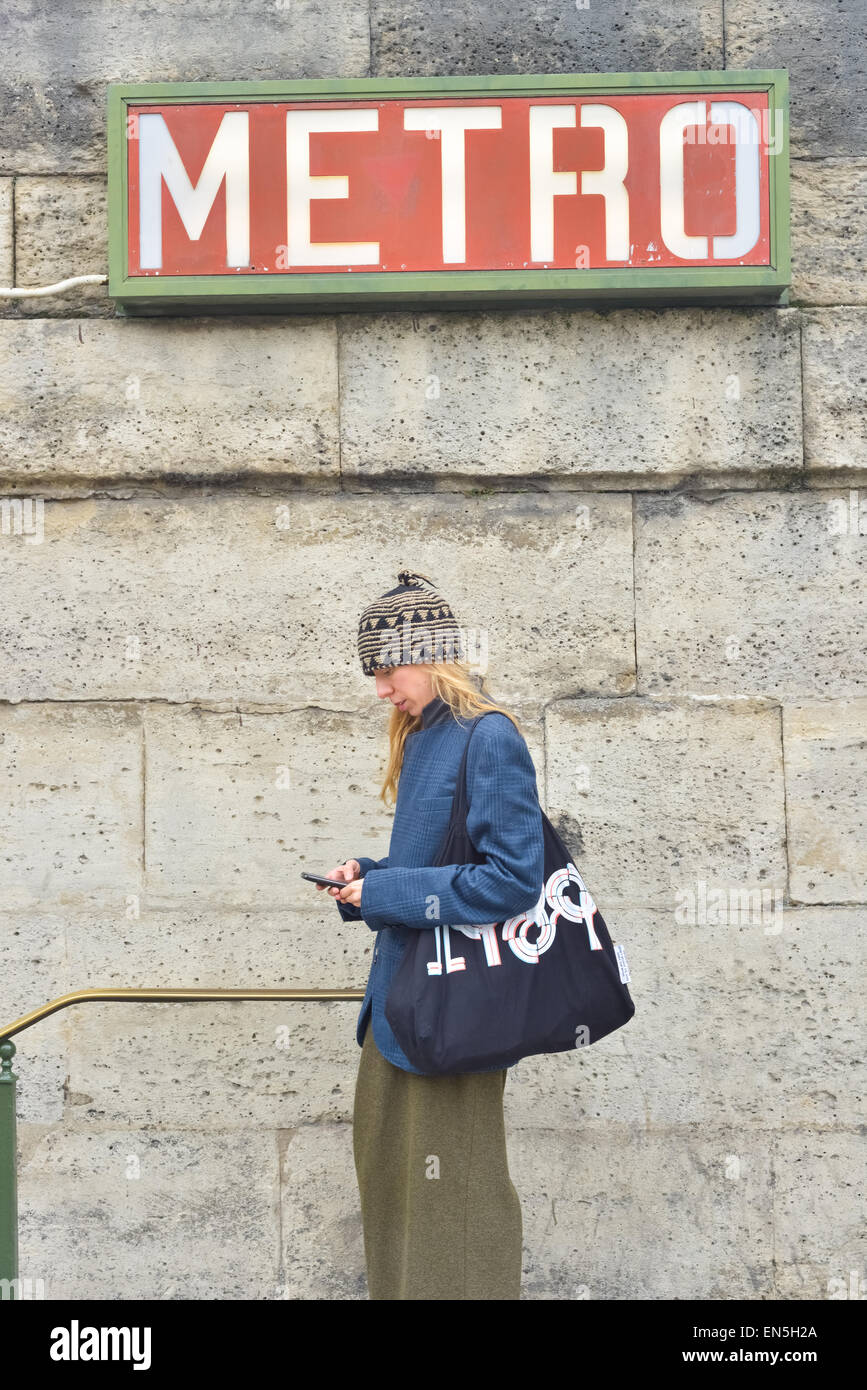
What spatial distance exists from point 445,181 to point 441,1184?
279cm

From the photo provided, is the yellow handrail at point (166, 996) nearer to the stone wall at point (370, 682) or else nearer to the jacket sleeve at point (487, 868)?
the stone wall at point (370, 682)

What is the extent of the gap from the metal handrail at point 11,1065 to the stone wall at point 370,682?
485 millimetres

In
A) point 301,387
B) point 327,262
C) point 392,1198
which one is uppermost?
point 327,262

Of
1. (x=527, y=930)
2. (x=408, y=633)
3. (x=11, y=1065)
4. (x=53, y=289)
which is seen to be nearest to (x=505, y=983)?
(x=527, y=930)

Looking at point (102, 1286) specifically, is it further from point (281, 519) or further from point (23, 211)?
point (23, 211)

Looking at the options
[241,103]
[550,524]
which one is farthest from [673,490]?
[241,103]

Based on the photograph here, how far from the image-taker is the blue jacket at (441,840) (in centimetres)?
247

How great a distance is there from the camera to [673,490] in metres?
3.84

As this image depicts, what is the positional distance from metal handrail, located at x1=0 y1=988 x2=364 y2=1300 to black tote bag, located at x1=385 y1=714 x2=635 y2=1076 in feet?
2.14

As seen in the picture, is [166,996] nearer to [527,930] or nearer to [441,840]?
[441,840]

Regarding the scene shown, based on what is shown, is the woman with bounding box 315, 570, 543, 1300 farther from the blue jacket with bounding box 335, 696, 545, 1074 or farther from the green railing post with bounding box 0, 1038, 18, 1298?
the green railing post with bounding box 0, 1038, 18, 1298

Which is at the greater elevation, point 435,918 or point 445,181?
point 445,181

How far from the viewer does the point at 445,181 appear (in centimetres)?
375

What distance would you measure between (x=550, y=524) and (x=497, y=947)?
66.3 inches
